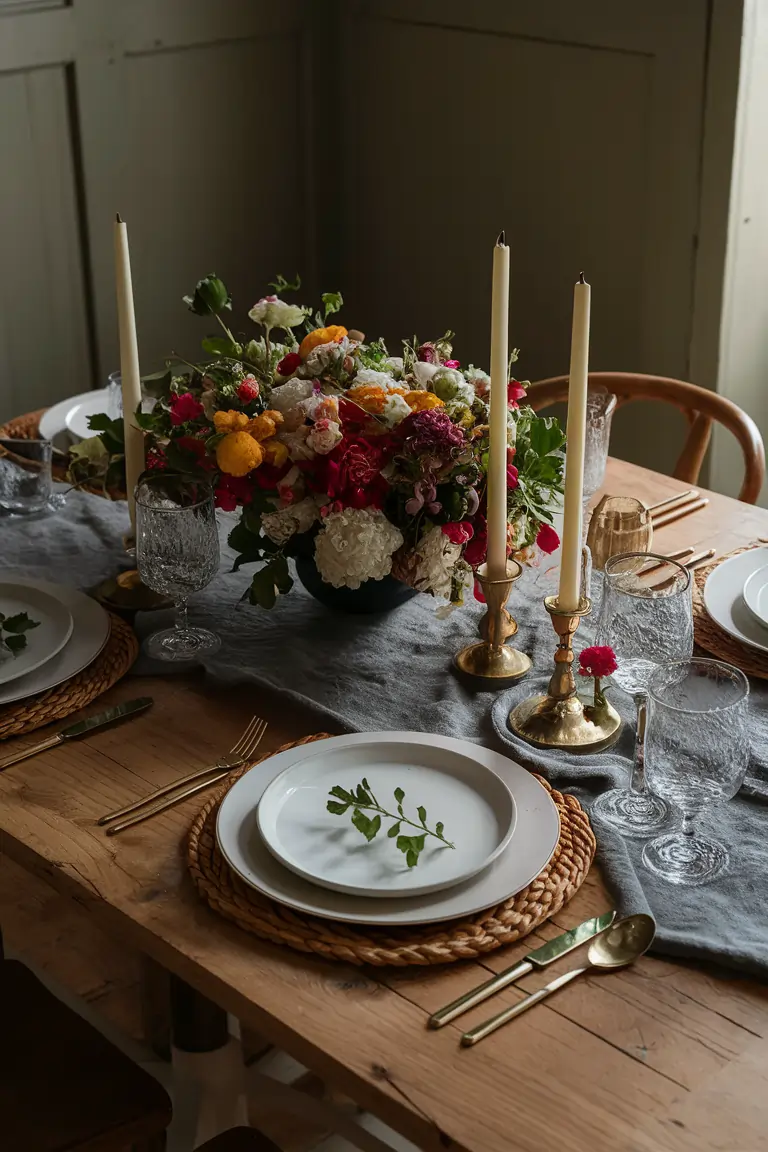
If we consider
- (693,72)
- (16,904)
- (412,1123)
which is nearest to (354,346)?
(412,1123)

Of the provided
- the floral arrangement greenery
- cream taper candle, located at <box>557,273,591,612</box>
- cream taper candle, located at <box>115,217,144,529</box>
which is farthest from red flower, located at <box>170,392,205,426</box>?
cream taper candle, located at <box>557,273,591,612</box>

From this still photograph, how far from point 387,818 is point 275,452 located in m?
0.41

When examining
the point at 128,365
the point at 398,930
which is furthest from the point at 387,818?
the point at 128,365

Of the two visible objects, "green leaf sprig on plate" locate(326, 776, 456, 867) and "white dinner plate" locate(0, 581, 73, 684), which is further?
"white dinner plate" locate(0, 581, 73, 684)

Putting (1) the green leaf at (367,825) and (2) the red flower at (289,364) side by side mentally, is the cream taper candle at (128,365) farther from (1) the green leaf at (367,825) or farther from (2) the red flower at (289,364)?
(1) the green leaf at (367,825)

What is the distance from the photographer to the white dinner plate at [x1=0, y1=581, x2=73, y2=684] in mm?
1393

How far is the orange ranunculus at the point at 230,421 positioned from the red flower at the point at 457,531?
0.24 meters

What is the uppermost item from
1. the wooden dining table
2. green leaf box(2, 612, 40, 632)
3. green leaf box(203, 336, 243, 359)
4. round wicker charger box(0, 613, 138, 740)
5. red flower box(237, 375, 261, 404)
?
green leaf box(203, 336, 243, 359)

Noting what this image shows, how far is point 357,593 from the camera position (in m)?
1.51

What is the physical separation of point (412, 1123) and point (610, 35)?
8.14 ft

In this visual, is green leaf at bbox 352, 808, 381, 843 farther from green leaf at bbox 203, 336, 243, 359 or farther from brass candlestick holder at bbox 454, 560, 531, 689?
green leaf at bbox 203, 336, 243, 359

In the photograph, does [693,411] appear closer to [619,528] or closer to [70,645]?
[619,528]

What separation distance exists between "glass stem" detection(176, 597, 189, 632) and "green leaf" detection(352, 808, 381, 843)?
459 millimetres

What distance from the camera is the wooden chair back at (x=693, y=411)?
2.07 meters
